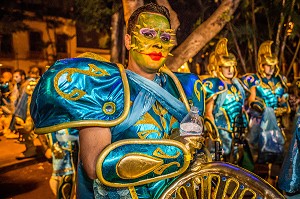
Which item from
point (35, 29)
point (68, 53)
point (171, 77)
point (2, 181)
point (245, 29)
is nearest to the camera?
point (171, 77)

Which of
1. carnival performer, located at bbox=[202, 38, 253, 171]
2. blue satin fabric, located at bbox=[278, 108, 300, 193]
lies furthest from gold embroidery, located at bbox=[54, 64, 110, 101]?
carnival performer, located at bbox=[202, 38, 253, 171]

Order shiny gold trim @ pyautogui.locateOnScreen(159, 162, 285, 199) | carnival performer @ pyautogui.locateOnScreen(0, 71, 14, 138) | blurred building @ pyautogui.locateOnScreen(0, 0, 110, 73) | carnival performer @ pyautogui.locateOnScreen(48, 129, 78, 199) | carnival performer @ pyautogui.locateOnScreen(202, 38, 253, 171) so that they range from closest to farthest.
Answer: shiny gold trim @ pyautogui.locateOnScreen(159, 162, 285, 199) → carnival performer @ pyautogui.locateOnScreen(48, 129, 78, 199) → carnival performer @ pyautogui.locateOnScreen(202, 38, 253, 171) → carnival performer @ pyautogui.locateOnScreen(0, 71, 14, 138) → blurred building @ pyautogui.locateOnScreen(0, 0, 110, 73)

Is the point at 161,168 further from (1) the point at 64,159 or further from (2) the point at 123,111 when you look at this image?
(1) the point at 64,159

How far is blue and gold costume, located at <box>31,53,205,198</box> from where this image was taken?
1807 mm

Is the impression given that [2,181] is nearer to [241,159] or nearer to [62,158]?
[62,158]

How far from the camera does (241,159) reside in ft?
22.1

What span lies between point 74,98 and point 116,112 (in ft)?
0.85

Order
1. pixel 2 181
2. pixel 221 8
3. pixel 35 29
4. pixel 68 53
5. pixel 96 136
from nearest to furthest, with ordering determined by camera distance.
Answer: pixel 96 136 < pixel 221 8 < pixel 2 181 < pixel 35 29 < pixel 68 53

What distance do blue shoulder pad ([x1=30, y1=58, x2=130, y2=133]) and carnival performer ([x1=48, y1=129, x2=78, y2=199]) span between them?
2.17 m

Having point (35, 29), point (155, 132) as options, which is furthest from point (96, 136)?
point (35, 29)

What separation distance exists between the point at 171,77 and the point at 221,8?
3.98 meters

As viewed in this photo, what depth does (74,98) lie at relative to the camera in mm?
1846

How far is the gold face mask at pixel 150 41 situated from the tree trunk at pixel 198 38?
3.39 metres

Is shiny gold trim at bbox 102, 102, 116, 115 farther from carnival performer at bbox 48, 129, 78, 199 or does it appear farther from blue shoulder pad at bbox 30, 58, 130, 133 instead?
carnival performer at bbox 48, 129, 78, 199
